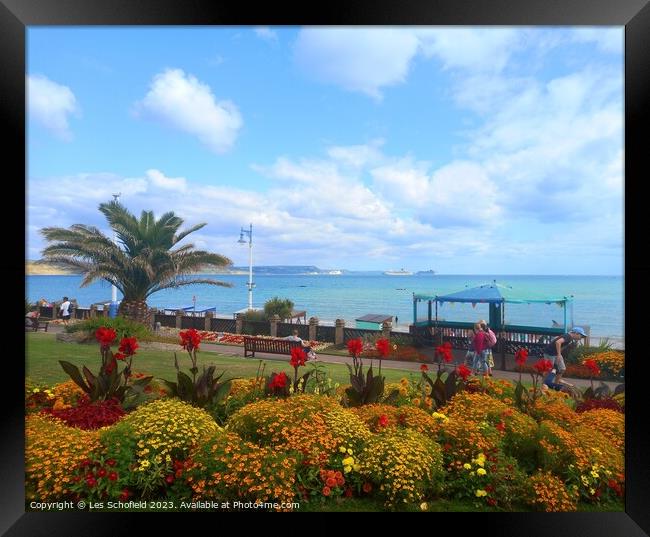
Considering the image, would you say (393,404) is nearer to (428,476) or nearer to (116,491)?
(428,476)

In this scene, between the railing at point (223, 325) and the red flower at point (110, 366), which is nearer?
the red flower at point (110, 366)

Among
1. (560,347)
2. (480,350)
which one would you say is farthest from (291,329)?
(560,347)

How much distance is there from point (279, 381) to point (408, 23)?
310cm

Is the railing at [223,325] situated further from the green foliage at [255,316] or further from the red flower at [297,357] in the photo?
the red flower at [297,357]

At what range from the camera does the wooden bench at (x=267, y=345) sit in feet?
15.3

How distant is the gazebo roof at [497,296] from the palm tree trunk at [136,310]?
4.48 metres

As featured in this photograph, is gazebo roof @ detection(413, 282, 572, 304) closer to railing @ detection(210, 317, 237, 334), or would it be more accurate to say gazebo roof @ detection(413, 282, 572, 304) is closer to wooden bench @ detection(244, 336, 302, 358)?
wooden bench @ detection(244, 336, 302, 358)

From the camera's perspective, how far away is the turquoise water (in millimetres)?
4266

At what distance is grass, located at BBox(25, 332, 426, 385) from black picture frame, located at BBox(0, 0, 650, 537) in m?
0.92

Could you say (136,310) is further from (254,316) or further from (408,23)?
(408,23)

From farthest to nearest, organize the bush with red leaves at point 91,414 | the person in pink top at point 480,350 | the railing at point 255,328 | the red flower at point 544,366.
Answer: the railing at point 255,328 → the person in pink top at point 480,350 → the red flower at point 544,366 → the bush with red leaves at point 91,414

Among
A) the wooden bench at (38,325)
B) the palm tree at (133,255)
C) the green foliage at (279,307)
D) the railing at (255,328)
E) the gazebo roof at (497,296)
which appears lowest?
the railing at (255,328)

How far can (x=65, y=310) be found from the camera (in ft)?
17.3

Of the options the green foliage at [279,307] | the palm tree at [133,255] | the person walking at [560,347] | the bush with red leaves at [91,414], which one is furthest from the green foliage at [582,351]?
the bush with red leaves at [91,414]
